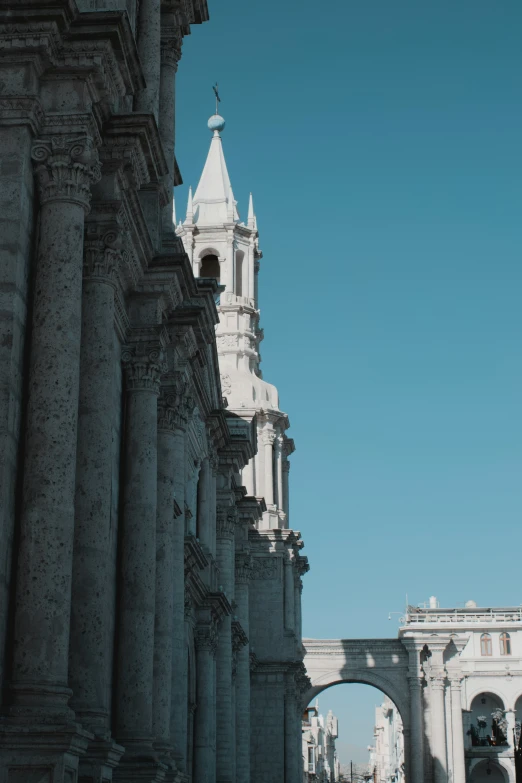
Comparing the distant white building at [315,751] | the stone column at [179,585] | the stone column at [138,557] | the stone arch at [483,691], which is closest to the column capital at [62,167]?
the stone column at [138,557]

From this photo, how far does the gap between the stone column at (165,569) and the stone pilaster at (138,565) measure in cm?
133

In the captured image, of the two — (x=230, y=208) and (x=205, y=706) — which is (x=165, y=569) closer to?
(x=205, y=706)

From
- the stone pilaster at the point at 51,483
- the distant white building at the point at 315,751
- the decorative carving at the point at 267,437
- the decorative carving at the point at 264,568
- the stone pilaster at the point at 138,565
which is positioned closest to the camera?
the stone pilaster at the point at 51,483

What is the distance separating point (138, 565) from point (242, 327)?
37.8m

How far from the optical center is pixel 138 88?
850 inches

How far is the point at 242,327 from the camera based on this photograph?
59312 millimetres

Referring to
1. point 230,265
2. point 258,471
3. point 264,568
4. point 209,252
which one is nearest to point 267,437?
point 258,471

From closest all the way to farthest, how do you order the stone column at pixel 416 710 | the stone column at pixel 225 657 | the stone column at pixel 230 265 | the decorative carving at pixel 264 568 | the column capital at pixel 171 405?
the column capital at pixel 171 405, the stone column at pixel 225 657, the decorative carving at pixel 264 568, the stone column at pixel 230 265, the stone column at pixel 416 710

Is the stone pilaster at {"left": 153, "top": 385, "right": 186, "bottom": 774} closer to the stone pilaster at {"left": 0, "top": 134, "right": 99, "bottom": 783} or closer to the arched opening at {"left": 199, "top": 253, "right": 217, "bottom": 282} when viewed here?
the stone pilaster at {"left": 0, "top": 134, "right": 99, "bottom": 783}

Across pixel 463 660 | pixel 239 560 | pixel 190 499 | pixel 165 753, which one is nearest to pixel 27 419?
pixel 165 753

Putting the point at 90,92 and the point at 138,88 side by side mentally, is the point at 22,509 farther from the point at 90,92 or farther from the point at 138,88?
the point at 138,88

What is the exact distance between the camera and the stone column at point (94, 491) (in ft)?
58.5

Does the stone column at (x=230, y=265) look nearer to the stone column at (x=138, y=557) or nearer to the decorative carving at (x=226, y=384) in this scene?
the decorative carving at (x=226, y=384)

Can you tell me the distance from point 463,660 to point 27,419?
86834 millimetres
